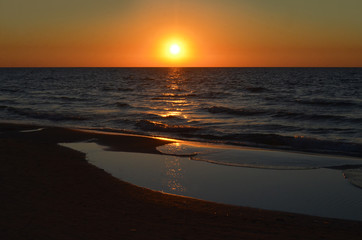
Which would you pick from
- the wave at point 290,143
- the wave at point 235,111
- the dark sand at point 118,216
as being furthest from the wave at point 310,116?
the dark sand at point 118,216

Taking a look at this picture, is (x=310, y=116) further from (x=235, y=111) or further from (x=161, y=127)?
(x=161, y=127)

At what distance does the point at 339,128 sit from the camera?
18109mm

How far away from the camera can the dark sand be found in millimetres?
5387

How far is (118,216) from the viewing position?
6.06 meters

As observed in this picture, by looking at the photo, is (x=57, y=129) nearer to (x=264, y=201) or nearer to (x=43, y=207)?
(x=43, y=207)

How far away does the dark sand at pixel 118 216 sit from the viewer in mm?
5387

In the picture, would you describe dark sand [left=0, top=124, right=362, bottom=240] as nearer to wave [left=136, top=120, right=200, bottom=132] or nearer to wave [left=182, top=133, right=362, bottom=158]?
wave [left=182, top=133, right=362, bottom=158]

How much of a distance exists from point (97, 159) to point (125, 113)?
14189 mm

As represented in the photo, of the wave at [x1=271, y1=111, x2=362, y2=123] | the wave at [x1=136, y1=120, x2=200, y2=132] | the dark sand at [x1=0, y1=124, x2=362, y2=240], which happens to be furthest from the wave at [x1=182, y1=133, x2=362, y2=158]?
the dark sand at [x1=0, y1=124, x2=362, y2=240]

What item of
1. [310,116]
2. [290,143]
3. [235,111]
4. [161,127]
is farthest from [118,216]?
[235,111]

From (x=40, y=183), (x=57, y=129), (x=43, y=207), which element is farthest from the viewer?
(x=57, y=129)

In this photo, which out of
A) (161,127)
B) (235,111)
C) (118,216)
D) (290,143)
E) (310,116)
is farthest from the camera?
(235,111)

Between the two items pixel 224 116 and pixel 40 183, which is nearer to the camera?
pixel 40 183

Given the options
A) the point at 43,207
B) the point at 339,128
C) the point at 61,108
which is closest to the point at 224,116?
the point at 339,128
